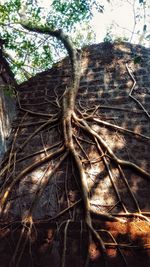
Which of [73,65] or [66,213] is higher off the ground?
[73,65]

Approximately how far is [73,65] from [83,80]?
1.03ft

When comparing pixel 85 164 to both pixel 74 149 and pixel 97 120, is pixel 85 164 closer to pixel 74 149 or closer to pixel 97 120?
pixel 74 149

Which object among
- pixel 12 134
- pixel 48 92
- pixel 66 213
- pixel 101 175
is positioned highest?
pixel 48 92

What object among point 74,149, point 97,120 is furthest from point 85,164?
point 97,120

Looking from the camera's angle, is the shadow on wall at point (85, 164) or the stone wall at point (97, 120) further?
the stone wall at point (97, 120)

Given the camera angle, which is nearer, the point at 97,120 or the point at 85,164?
the point at 85,164

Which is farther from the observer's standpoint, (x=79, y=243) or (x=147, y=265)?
(x=79, y=243)

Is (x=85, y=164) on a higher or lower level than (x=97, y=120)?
lower

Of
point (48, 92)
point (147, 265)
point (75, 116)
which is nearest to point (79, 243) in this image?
point (147, 265)

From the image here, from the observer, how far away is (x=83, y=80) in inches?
204

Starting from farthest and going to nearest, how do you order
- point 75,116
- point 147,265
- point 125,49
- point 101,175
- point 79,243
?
→ point 125,49
point 75,116
point 101,175
point 79,243
point 147,265

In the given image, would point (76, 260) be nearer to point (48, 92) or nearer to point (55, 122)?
point (55, 122)

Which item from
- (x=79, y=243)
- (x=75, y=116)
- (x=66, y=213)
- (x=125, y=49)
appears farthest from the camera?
(x=125, y=49)

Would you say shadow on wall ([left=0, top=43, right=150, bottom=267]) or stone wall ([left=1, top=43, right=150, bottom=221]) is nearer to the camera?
shadow on wall ([left=0, top=43, right=150, bottom=267])
